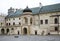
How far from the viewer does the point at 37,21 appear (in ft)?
221

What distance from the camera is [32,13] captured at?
226 ft

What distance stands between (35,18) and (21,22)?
A: 5989mm

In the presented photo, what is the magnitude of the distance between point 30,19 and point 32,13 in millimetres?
2189

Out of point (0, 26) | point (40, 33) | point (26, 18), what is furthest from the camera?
point (0, 26)

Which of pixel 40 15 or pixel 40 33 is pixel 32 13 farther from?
pixel 40 33

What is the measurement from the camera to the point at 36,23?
6788 centimetres

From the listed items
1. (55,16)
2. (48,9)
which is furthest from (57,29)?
(48,9)

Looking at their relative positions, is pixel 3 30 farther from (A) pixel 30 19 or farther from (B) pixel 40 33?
(B) pixel 40 33

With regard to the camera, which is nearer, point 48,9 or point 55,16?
point 55,16

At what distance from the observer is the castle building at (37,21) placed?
2363 inches

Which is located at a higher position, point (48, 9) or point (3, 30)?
point (48, 9)

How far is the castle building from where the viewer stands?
197 ft

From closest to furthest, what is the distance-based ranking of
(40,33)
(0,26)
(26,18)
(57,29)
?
(57,29)
(40,33)
(26,18)
(0,26)

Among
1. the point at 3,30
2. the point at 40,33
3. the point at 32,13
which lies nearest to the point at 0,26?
the point at 3,30
